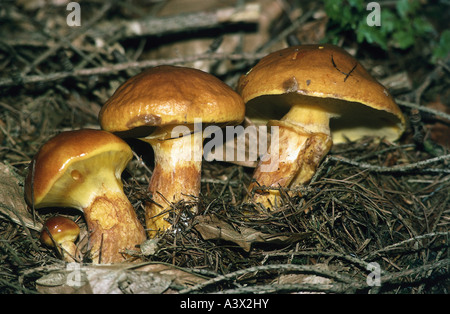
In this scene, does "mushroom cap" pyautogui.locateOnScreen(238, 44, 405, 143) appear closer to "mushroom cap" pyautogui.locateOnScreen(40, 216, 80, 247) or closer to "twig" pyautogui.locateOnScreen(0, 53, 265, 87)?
"twig" pyautogui.locateOnScreen(0, 53, 265, 87)

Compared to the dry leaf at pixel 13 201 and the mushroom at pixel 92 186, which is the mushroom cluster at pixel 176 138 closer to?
the mushroom at pixel 92 186

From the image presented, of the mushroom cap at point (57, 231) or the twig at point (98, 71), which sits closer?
the mushroom cap at point (57, 231)

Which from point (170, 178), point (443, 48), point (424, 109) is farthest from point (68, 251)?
point (443, 48)

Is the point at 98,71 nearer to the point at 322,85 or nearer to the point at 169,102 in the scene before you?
the point at 169,102

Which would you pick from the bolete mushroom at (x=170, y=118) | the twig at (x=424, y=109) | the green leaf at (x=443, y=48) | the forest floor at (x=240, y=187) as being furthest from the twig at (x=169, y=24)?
the green leaf at (x=443, y=48)

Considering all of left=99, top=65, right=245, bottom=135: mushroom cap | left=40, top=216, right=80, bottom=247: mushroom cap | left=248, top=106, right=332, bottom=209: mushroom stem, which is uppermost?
left=99, top=65, right=245, bottom=135: mushroom cap

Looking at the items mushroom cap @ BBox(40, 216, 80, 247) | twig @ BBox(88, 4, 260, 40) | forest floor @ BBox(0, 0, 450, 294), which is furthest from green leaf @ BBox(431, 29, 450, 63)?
mushroom cap @ BBox(40, 216, 80, 247)
